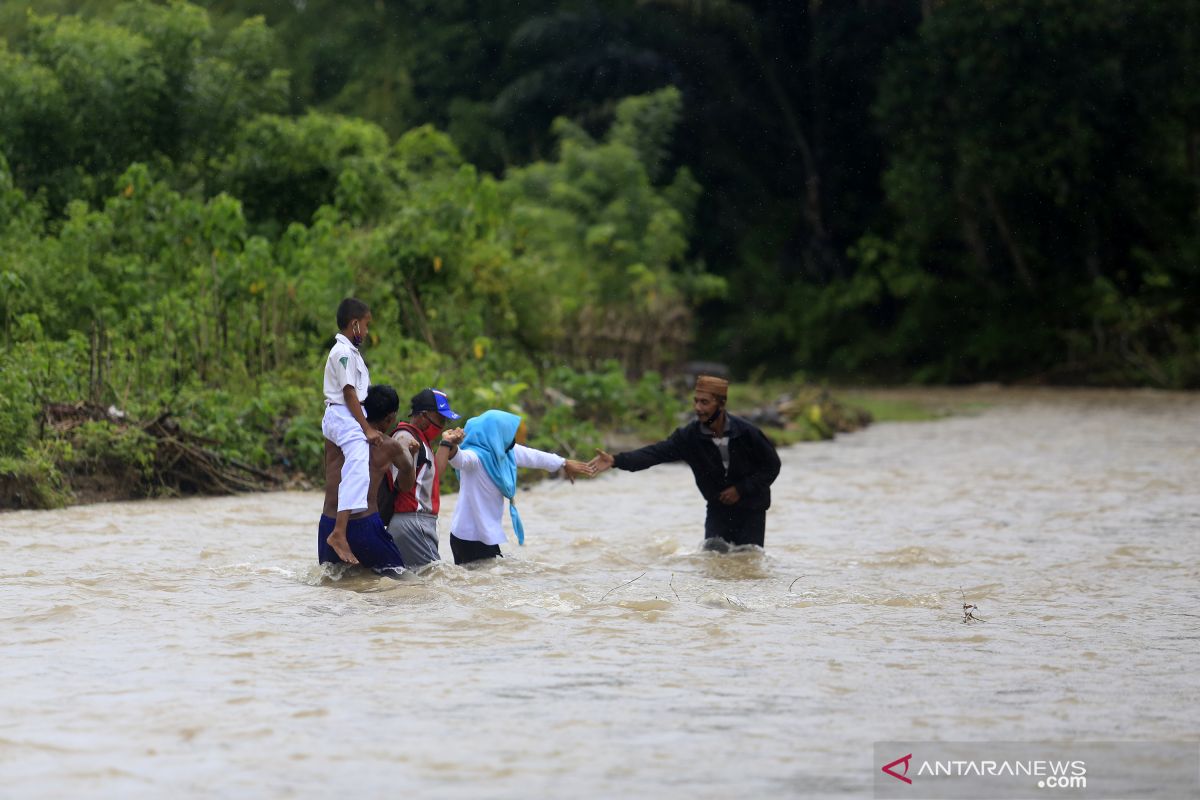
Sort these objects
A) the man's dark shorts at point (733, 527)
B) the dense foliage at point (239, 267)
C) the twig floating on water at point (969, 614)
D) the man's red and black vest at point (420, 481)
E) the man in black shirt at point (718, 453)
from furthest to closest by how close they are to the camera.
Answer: the dense foliage at point (239, 267), the man's dark shorts at point (733, 527), the man in black shirt at point (718, 453), the man's red and black vest at point (420, 481), the twig floating on water at point (969, 614)

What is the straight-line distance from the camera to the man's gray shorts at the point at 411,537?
9.32 m

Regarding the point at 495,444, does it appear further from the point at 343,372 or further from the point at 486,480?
the point at 343,372

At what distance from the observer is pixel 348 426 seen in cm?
917

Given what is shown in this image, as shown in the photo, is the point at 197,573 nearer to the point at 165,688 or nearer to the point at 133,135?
the point at 165,688

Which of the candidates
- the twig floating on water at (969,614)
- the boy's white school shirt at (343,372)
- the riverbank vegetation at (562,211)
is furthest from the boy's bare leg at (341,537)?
the riverbank vegetation at (562,211)

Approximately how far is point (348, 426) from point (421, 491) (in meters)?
0.57

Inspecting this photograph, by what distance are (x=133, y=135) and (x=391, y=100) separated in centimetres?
2142

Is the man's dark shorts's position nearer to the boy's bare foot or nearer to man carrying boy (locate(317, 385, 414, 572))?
man carrying boy (locate(317, 385, 414, 572))

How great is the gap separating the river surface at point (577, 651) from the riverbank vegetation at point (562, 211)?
8.15 ft

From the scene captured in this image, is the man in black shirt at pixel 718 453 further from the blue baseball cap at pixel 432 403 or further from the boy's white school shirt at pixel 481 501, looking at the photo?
the blue baseball cap at pixel 432 403

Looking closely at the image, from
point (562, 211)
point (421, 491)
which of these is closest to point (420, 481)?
point (421, 491)

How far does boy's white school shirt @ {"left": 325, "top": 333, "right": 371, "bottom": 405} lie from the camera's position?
909 centimetres

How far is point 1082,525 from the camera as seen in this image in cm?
1327

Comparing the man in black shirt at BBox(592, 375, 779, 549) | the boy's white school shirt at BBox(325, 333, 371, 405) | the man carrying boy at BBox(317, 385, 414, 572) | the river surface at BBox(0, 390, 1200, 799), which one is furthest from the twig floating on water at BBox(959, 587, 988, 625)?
the boy's white school shirt at BBox(325, 333, 371, 405)
